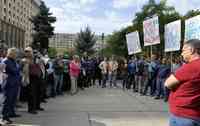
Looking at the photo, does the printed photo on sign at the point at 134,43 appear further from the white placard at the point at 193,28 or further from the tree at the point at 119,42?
the tree at the point at 119,42

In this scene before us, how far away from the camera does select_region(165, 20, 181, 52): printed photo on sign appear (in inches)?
655

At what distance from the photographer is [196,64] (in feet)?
15.5

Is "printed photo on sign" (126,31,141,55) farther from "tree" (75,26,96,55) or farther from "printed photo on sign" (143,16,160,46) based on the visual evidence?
"tree" (75,26,96,55)

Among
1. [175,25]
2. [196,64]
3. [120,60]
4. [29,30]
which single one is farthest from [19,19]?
[196,64]

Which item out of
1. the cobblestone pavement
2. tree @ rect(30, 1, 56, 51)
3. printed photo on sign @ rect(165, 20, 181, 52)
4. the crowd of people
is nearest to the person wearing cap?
the crowd of people

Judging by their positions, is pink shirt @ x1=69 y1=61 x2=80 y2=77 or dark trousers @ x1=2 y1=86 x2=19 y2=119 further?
Result: pink shirt @ x1=69 y1=61 x2=80 y2=77

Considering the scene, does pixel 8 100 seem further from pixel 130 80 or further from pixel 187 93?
pixel 130 80

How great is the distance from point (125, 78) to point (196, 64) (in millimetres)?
18046

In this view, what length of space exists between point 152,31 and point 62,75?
4.82 meters

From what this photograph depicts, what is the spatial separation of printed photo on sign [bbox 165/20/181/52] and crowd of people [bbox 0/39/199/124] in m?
0.59

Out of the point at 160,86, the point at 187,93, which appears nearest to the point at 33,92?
the point at 160,86

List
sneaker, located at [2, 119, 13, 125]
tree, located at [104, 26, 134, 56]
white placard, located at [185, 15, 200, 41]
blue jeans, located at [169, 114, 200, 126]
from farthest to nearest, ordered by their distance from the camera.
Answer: tree, located at [104, 26, 134, 56] < white placard, located at [185, 15, 200, 41] < sneaker, located at [2, 119, 13, 125] < blue jeans, located at [169, 114, 200, 126]

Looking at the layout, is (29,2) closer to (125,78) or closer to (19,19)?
(19,19)

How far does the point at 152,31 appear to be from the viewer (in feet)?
66.9
